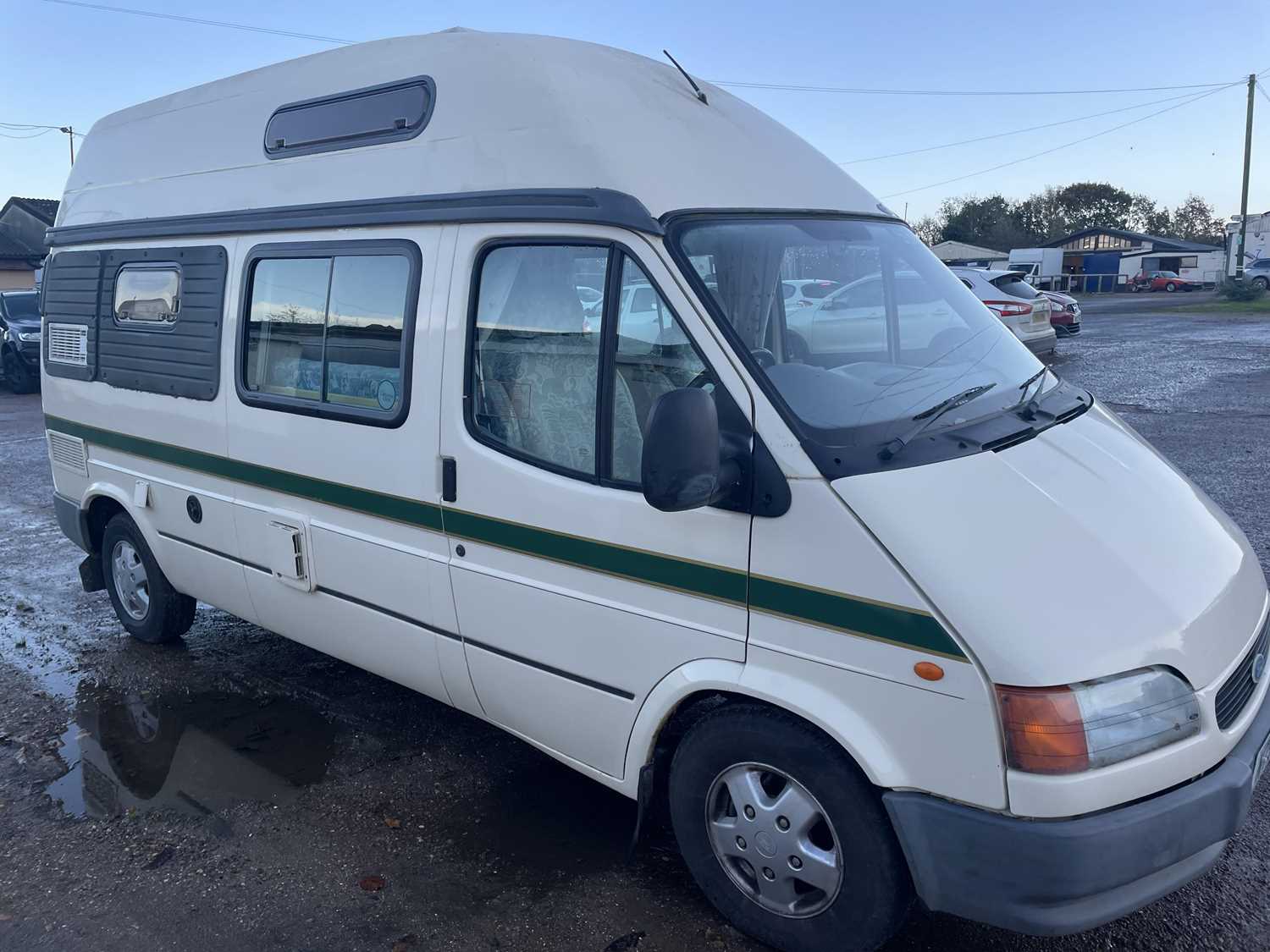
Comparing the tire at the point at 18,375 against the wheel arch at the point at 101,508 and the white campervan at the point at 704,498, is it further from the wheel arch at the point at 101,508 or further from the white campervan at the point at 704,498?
the white campervan at the point at 704,498

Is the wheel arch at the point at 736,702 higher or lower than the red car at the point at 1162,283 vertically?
lower

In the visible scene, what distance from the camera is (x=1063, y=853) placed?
8.49 ft

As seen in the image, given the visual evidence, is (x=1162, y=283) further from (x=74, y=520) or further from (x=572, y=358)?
(x=572, y=358)

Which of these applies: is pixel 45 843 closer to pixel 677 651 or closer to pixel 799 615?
pixel 677 651

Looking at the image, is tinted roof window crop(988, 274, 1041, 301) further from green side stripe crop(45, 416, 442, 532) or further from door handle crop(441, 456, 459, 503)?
door handle crop(441, 456, 459, 503)

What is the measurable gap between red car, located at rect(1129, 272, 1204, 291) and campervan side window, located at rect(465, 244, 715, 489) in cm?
6048

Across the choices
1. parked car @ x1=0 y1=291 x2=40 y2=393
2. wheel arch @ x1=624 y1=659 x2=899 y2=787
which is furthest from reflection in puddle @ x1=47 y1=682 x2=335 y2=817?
parked car @ x1=0 y1=291 x2=40 y2=393

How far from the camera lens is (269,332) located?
468cm

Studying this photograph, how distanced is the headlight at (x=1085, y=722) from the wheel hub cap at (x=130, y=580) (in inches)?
191

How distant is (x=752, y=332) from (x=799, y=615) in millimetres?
856

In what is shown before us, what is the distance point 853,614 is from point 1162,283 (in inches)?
2487

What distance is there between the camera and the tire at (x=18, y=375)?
19.2 m

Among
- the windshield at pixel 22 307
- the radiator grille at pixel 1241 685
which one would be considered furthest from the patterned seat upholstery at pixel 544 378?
the windshield at pixel 22 307

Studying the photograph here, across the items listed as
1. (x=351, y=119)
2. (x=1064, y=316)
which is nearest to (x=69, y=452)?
(x=351, y=119)
